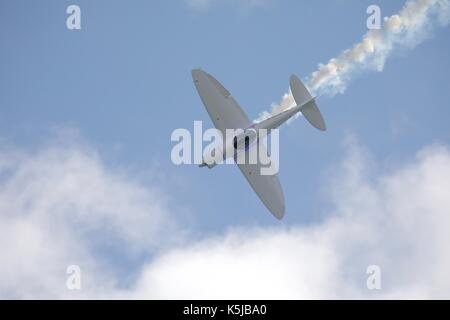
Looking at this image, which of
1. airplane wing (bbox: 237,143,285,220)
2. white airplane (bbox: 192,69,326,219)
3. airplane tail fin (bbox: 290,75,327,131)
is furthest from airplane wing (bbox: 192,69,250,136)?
airplane tail fin (bbox: 290,75,327,131)

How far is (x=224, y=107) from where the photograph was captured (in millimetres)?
45688

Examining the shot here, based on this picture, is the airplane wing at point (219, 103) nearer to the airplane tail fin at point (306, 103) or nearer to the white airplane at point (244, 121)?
the white airplane at point (244, 121)

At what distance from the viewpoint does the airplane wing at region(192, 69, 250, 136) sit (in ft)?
149

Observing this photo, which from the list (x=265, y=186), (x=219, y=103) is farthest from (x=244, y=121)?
(x=265, y=186)

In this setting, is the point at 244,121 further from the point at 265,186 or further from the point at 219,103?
the point at 265,186

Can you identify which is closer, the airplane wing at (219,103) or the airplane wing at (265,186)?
the airplane wing at (265,186)

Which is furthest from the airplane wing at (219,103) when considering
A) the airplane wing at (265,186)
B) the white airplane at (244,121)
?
the airplane wing at (265,186)

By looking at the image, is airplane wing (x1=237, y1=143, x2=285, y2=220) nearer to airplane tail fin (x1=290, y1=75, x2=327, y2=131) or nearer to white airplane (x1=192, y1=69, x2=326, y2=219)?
white airplane (x1=192, y1=69, x2=326, y2=219)

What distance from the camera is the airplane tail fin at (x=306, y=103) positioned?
140ft

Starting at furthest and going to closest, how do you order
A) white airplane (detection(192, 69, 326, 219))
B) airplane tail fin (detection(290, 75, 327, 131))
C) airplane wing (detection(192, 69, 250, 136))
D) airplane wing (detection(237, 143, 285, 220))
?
airplane wing (detection(192, 69, 250, 136)) < airplane wing (detection(237, 143, 285, 220)) < white airplane (detection(192, 69, 326, 219)) < airplane tail fin (detection(290, 75, 327, 131))

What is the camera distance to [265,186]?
1781 inches

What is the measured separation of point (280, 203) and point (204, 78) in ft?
32.6
